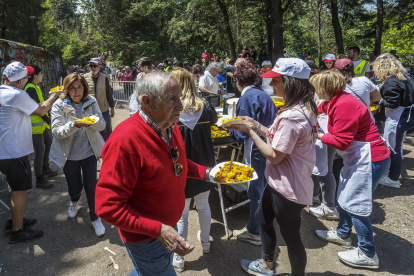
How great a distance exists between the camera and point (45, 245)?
3303 millimetres

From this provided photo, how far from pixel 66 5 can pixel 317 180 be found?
58713 mm

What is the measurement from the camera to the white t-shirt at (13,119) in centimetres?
305

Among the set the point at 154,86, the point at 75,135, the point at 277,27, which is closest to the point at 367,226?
the point at 154,86

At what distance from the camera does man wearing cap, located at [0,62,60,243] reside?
10.2 ft

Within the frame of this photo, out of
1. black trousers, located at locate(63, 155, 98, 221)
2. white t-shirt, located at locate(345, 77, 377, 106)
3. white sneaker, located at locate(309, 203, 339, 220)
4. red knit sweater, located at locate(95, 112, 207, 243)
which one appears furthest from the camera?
white sneaker, located at locate(309, 203, 339, 220)

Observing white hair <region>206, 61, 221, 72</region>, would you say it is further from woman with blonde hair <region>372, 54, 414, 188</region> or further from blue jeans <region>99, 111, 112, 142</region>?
woman with blonde hair <region>372, 54, 414, 188</region>

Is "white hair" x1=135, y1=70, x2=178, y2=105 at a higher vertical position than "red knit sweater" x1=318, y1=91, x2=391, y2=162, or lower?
higher

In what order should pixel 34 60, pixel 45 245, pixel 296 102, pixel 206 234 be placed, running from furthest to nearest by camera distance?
1. pixel 34 60
2. pixel 45 245
3. pixel 206 234
4. pixel 296 102

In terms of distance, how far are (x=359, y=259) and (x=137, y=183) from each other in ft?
8.67

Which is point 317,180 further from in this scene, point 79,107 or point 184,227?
point 79,107

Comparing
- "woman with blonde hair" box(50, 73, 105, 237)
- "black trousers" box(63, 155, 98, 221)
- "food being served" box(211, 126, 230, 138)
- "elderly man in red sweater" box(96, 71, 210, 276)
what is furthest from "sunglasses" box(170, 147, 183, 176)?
"food being served" box(211, 126, 230, 138)

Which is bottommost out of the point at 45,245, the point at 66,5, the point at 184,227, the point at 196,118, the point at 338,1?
the point at 45,245

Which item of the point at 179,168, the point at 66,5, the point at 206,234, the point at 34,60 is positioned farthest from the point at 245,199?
the point at 66,5

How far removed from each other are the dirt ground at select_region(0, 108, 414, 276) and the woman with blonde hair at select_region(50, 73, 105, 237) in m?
0.39
